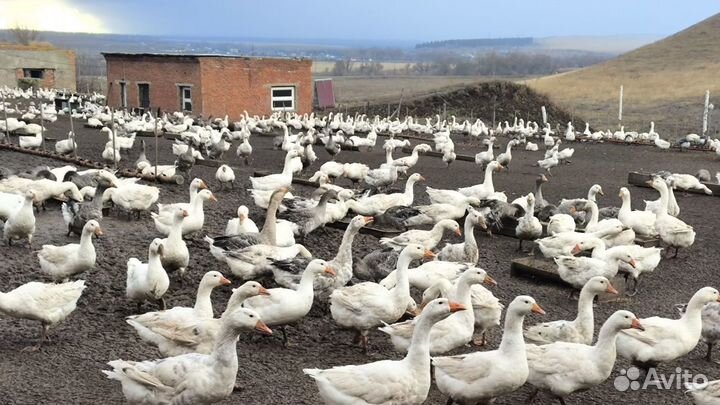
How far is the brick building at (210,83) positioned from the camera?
117ft

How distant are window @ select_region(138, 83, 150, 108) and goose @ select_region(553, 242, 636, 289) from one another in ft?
→ 105

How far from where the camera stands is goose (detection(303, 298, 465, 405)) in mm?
5410

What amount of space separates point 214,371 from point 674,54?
69219mm

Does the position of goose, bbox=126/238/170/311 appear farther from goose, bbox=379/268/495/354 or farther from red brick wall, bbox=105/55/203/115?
red brick wall, bbox=105/55/203/115

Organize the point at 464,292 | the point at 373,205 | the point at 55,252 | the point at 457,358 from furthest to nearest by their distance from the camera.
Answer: the point at 373,205, the point at 55,252, the point at 464,292, the point at 457,358

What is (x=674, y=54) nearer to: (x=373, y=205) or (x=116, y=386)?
(x=373, y=205)

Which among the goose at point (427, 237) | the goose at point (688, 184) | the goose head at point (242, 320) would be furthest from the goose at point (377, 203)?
the goose at point (688, 184)

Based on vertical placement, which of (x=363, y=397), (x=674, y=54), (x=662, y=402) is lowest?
(x=662, y=402)

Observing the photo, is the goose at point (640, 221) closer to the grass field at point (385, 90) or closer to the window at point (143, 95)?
the grass field at point (385, 90)

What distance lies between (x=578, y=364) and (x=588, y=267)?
3341 mm

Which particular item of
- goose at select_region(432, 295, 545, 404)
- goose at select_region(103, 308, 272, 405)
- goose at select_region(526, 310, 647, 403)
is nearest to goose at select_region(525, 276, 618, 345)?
goose at select_region(526, 310, 647, 403)

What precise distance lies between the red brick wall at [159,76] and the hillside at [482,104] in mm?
12041

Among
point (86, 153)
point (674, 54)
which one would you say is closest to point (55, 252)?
point (86, 153)

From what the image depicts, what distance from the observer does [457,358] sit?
237 inches
